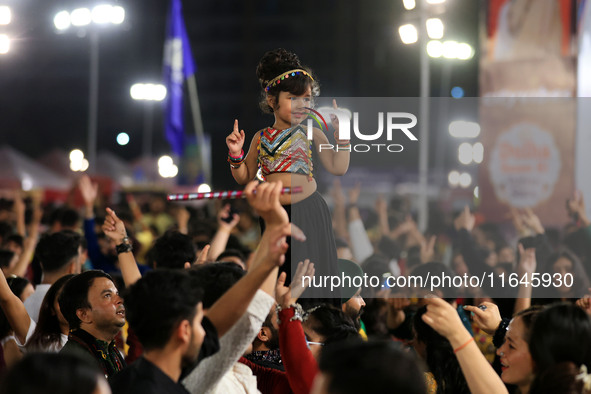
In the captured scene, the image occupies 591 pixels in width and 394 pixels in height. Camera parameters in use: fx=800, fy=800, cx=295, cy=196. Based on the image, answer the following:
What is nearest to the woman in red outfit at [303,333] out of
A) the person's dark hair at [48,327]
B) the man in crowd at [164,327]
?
the man in crowd at [164,327]

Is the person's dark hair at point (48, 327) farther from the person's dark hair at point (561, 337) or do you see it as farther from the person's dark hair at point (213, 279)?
the person's dark hair at point (561, 337)

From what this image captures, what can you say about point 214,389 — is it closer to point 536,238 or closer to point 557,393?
point 557,393

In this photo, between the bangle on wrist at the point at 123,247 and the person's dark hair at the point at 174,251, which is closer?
the bangle on wrist at the point at 123,247

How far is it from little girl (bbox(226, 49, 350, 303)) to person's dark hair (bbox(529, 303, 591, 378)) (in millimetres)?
1469

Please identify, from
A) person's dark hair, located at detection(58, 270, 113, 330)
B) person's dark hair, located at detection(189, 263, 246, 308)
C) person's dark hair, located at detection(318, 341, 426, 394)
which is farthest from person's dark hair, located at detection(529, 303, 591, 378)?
person's dark hair, located at detection(58, 270, 113, 330)

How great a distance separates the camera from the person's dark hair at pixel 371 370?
214 cm

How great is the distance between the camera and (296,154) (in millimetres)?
4383

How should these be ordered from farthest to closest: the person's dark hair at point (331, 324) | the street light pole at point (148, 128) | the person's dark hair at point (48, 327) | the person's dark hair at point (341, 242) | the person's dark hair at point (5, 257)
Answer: the street light pole at point (148, 128) → the person's dark hair at point (5, 257) → the person's dark hair at point (341, 242) → the person's dark hair at point (48, 327) → the person's dark hair at point (331, 324)

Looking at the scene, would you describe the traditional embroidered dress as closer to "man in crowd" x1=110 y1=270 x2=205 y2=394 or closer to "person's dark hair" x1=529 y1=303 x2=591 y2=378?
"person's dark hair" x1=529 y1=303 x2=591 y2=378

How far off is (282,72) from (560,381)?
2.30m

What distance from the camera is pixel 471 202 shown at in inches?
188

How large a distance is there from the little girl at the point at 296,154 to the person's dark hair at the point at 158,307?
160 centimetres

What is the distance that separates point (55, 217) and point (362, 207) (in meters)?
5.79

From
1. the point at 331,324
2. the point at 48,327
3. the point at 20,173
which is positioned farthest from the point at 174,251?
the point at 20,173
